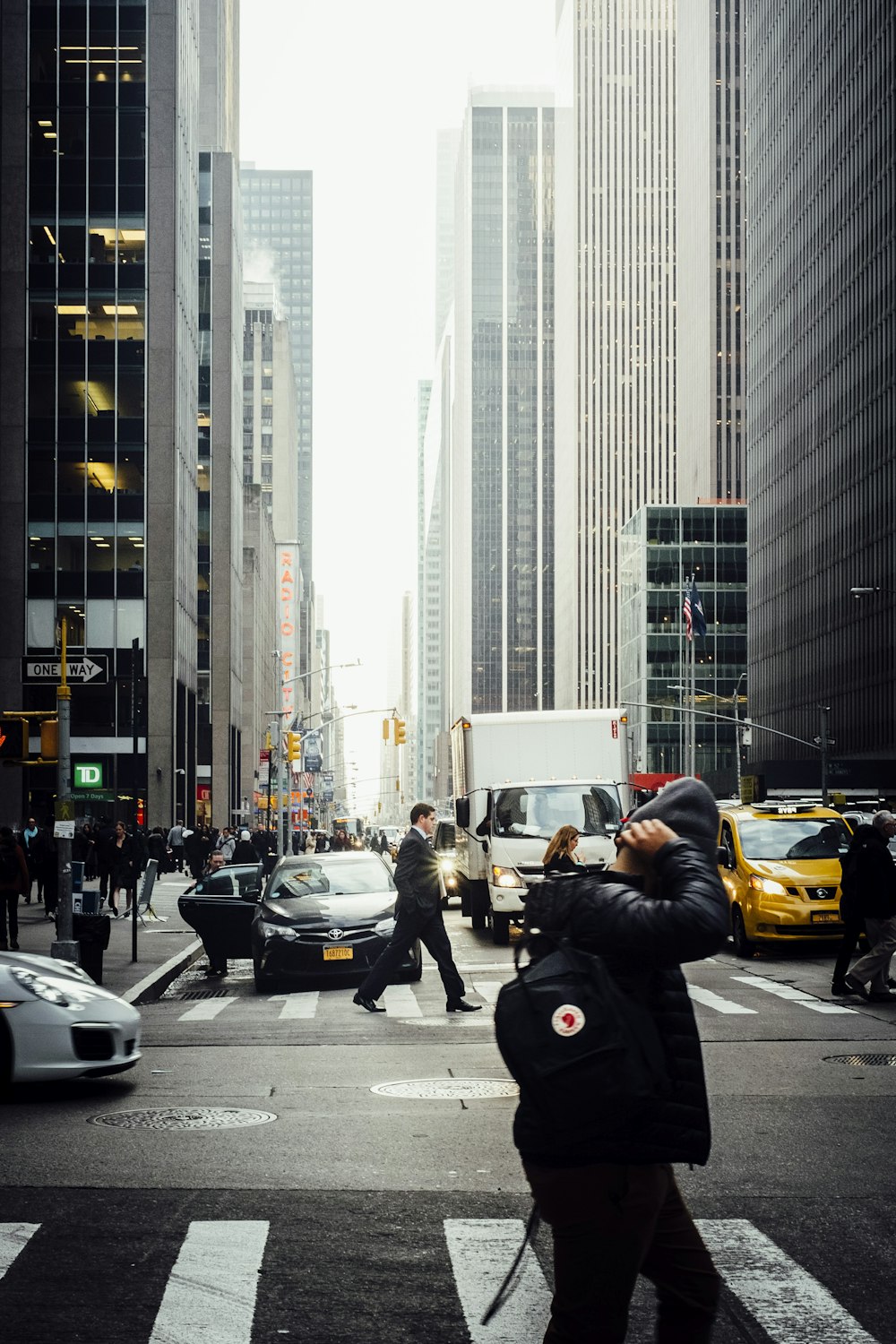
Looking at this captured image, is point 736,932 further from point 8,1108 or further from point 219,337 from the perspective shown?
point 219,337

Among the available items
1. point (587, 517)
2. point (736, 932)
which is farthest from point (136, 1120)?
point (587, 517)

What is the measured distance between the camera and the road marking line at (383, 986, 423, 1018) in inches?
605

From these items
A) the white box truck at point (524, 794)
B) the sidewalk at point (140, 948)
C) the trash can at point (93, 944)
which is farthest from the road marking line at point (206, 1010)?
the white box truck at point (524, 794)

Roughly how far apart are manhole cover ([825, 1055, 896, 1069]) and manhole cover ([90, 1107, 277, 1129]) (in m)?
4.34

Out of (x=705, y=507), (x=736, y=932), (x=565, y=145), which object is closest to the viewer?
(x=736, y=932)

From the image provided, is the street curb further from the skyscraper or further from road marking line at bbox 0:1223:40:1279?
the skyscraper

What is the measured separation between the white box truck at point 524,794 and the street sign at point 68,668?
22.0 feet

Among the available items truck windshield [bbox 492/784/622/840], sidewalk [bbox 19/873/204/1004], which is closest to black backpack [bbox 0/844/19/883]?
sidewalk [bbox 19/873/204/1004]

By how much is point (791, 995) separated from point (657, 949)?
13.4 metres

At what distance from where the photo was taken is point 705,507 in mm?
125500

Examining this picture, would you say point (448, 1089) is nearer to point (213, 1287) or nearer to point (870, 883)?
point (213, 1287)

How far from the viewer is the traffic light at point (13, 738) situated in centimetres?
1905

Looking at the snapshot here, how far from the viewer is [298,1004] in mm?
16547

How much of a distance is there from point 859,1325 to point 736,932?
15.9 m
